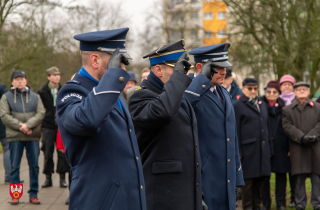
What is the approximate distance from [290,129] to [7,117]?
5.24m

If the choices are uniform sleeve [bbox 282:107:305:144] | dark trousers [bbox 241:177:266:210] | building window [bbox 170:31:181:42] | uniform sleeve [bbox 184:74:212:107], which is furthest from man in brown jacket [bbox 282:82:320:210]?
building window [bbox 170:31:181:42]

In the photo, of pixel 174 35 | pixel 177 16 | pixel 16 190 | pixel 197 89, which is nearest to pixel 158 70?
pixel 197 89

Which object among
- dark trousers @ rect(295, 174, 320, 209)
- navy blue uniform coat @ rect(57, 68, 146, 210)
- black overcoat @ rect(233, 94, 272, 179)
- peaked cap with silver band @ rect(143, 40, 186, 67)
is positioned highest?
peaked cap with silver band @ rect(143, 40, 186, 67)

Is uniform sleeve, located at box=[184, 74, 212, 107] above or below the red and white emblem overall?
above

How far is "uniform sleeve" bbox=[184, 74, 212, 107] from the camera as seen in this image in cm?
412

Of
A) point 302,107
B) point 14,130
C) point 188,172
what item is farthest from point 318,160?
point 14,130

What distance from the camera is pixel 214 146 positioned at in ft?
14.0

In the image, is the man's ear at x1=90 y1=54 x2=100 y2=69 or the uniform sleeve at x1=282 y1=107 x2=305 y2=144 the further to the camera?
the uniform sleeve at x1=282 y1=107 x2=305 y2=144

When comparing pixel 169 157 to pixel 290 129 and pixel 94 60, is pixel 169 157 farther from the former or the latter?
pixel 290 129

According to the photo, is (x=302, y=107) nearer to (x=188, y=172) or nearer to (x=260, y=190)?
(x=260, y=190)

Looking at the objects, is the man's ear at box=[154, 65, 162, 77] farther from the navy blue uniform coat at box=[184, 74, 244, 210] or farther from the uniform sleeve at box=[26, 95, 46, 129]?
the uniform sleeve at box=[26, 95, 46, 129]

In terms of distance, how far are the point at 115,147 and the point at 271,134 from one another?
579 centimetres

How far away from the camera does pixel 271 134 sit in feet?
26.3

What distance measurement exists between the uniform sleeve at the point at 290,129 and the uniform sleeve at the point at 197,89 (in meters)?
4.03
